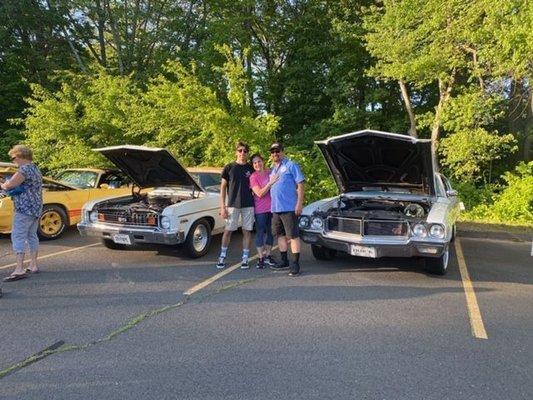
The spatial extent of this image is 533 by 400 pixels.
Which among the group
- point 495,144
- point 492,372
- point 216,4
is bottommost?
point 492,372

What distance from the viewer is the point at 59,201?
8969mm

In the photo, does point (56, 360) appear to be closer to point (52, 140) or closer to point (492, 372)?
point (492, 372)

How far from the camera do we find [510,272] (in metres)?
6.68

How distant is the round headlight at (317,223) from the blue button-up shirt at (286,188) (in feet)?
1.75

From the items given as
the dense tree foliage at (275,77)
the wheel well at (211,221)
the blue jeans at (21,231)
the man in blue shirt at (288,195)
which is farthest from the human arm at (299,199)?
the dense tree foliage at (275,77)

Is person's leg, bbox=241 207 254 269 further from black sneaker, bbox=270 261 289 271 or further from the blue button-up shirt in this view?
the blue button-up shirt

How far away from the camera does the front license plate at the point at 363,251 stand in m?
6.00

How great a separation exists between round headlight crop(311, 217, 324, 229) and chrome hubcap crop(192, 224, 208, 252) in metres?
1.82

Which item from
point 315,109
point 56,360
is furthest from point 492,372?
point 315,109

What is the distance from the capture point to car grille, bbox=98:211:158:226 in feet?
22.0

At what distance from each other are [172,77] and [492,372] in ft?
60.9

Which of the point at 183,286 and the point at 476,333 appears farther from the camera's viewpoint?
the point at 183,286

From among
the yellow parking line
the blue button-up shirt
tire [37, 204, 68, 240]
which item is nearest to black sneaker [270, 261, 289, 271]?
the blue button-up shirt

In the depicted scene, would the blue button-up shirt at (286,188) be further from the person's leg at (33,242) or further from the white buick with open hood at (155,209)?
the person's leg at (33,242)
